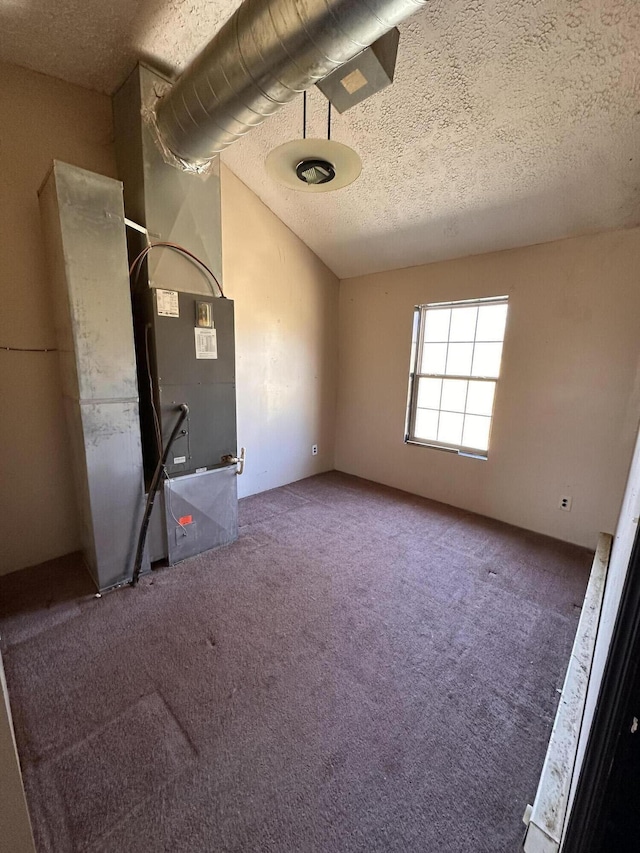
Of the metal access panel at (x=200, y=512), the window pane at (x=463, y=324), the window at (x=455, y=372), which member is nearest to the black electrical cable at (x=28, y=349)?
the metal access panel at (x=200, y=512)

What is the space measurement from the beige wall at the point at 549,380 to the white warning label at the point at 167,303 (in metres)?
2.20

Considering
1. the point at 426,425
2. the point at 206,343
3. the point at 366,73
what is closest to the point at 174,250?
the point at 206,343

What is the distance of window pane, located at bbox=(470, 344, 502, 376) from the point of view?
2990mm

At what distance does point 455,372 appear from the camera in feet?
10.8

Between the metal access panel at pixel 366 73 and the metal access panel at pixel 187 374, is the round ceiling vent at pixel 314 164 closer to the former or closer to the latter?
the metal access panel at pixel 366 73

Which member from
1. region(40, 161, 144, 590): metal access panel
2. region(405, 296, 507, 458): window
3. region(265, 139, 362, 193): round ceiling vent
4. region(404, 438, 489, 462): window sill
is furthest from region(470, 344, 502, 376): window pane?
region(40, 161, 144, 590): metal access panel

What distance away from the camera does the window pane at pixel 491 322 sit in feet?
9.64

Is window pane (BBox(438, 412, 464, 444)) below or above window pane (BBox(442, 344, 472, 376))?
below

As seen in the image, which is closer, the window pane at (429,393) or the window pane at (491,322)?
the window pane at (491,322)

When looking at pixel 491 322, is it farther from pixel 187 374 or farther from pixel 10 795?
pixel 10 795

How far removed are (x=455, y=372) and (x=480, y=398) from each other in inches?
13.5

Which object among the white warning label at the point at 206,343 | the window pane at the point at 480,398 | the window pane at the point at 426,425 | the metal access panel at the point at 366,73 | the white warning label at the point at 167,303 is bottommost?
the window pane at the point at 426,425

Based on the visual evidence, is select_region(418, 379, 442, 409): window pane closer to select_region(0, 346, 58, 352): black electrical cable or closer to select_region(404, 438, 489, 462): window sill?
select_region(404, 438, 489, 462): window sill

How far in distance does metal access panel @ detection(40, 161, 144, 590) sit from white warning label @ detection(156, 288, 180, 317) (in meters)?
0.16
